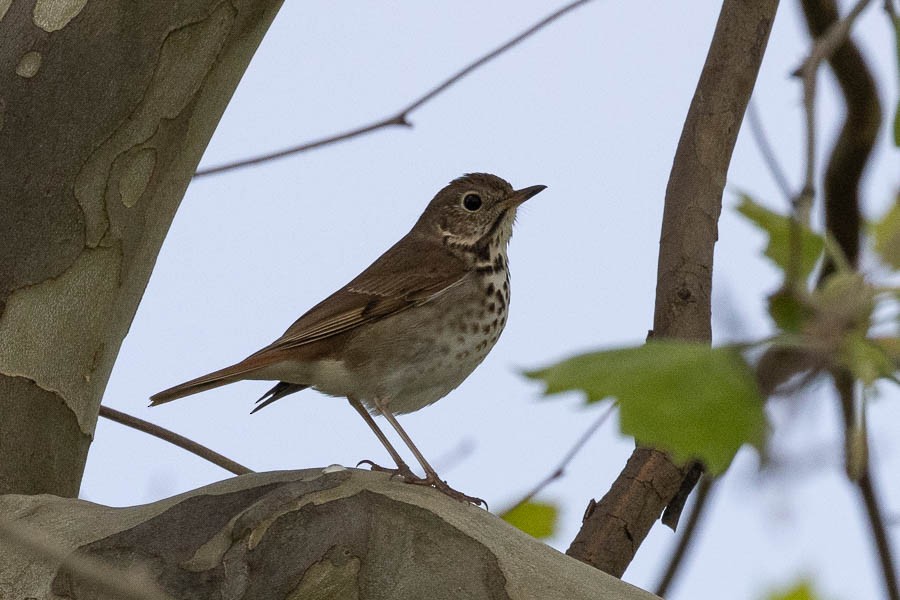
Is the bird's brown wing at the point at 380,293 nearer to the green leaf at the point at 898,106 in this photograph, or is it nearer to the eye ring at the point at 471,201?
the eye ring at the point at 471,201

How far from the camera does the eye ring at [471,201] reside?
628 cm

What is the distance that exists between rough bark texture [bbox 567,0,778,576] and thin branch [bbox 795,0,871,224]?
2.45 meters

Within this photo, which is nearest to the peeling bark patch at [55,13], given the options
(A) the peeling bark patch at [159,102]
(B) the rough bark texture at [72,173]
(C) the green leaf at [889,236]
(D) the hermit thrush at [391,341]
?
(B) the rough bark texture at [72,173]

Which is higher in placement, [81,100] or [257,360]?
[257,360]

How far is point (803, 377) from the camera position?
1.71 meters

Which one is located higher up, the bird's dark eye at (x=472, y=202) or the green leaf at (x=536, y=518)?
the bird's dark eye at (x=472, y=202)

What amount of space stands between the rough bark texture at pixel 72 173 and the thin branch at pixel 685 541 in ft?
5.51

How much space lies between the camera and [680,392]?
162 centimetres

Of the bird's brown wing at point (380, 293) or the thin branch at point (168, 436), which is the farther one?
the bird's brown wing at point (380, 293)

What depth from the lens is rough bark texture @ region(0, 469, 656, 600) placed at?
8.80 ft

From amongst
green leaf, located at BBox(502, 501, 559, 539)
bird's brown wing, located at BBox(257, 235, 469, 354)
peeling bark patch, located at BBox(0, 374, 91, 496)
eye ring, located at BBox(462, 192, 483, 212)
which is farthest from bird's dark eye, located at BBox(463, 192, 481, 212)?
peeling bark patch, located at BBox(0, 374, 91, 496)

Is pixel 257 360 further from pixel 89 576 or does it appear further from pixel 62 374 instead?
pixel 89 576

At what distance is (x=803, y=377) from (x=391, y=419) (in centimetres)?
354

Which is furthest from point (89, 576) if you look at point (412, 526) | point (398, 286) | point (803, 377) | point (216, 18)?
point (398, 286)
